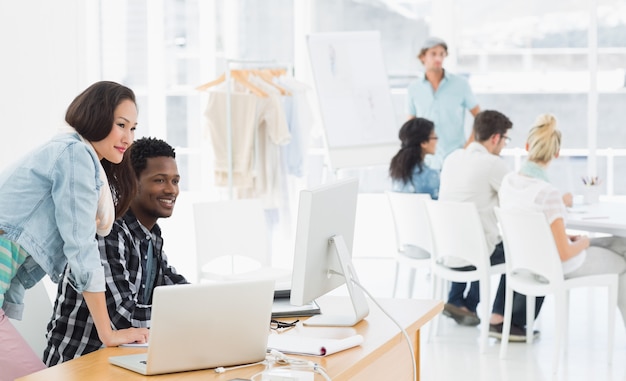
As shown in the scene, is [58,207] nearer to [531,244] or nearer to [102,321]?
[102,321]

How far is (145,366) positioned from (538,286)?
2.85 metres

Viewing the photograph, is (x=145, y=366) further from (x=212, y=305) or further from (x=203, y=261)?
(x=203, y=261)

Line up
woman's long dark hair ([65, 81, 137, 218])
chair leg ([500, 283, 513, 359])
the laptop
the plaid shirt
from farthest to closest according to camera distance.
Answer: chair leg ([500, 283, 513, 359]), the plaid shirt, woman's long dark hair ([65, 81, 137, 218]), the laptop

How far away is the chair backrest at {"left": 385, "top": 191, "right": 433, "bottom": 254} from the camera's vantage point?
5.34 m

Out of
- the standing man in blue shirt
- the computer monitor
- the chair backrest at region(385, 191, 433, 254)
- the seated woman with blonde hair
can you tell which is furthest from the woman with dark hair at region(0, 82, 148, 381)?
the standing man in blue shirt

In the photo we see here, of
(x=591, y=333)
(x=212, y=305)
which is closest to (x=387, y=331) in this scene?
(x=212, y=305)

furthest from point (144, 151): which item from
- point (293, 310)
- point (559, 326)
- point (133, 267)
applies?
point (559, 326)

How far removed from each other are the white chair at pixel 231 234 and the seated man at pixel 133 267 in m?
1.85

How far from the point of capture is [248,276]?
496cm

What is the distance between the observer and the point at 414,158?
19.0 feet

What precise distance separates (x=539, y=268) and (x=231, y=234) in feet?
5.19

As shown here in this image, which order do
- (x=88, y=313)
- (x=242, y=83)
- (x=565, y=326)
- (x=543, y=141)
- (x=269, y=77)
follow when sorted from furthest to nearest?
1. (x=269, y=77)
2. (x=242, y=83)
3. (x=543, y=141)
4. (x=565, y=326)
5. (x=88, y=313)

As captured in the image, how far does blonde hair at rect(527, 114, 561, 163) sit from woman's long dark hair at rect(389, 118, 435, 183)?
0.96 m

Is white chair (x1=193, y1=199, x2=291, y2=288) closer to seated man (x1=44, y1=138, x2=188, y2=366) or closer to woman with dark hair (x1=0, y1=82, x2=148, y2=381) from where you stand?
seated man (x1=44, y1=138, x2=188, y2=366)
